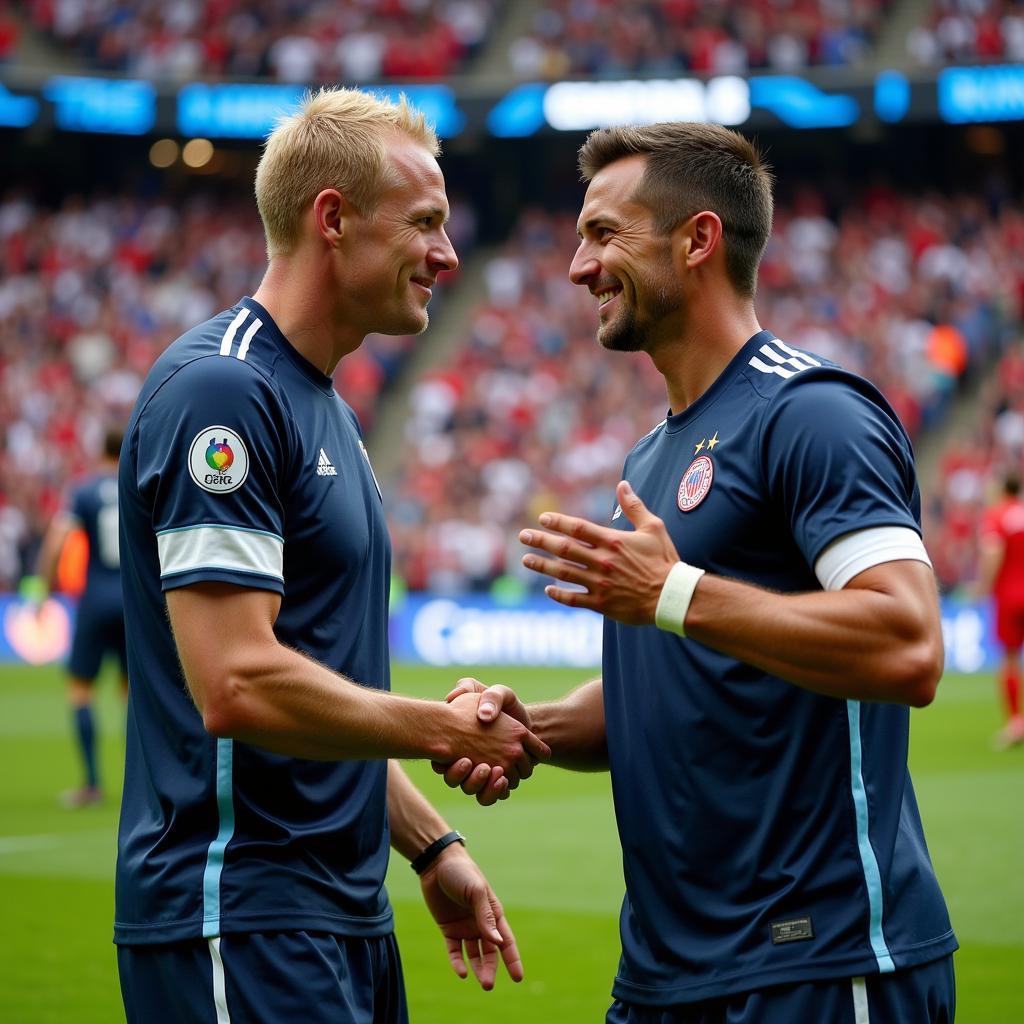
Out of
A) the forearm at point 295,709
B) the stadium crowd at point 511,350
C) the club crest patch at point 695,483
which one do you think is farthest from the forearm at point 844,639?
the stadium crowd at point 511,350

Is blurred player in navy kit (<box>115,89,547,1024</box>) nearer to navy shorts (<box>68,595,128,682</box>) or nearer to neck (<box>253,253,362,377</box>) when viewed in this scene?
neck (<box>253,253,362,377</box>)

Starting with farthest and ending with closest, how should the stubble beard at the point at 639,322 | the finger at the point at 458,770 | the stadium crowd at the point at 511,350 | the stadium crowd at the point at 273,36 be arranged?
the stadium crowd at the point at 273,36 < the stadium crowd at the point at 511,350 < the stubble beard at the point at 639,322 < the finger at the point at 458,770

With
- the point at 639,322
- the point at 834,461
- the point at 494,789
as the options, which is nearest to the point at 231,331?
the point at 639,322

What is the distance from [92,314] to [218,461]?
90.1 feet

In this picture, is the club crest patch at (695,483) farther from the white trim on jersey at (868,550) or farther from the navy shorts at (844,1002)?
the navy shorts at (844,1002)

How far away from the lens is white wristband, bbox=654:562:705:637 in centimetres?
287

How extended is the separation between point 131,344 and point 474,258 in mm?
7549

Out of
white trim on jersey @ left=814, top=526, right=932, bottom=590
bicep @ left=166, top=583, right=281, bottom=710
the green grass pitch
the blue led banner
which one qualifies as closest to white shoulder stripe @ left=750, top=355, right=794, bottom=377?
white trim on jersey @ left=814, top=526, right=932, bottom=590

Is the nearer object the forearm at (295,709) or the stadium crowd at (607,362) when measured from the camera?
the forearm at (295,709)

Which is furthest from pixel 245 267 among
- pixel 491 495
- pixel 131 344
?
pixel 491 495

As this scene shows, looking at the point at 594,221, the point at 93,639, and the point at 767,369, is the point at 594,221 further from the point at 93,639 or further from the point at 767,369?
the point at 93,639

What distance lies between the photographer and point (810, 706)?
304 centimetres

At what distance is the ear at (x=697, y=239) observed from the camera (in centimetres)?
345

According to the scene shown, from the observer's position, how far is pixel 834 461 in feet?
9.39
